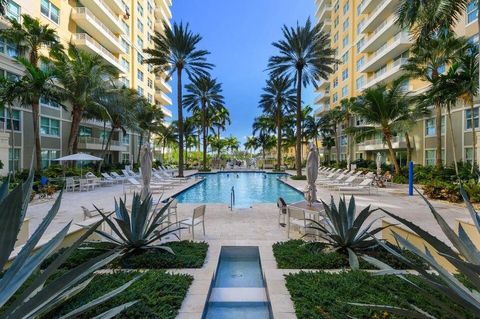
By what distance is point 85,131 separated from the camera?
34344 mm

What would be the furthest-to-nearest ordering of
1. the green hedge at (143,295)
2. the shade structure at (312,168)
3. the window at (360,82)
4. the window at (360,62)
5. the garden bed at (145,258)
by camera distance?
the window at (360,82)
the window at (360,62)
the shade structure at (312,168)
the garden bed at (145,258)
the green hedge at (143,295)

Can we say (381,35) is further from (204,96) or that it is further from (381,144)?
(204,96)

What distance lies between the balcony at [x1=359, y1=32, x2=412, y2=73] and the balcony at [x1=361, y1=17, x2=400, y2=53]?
1304 millimetres

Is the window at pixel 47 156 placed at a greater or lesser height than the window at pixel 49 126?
lesser

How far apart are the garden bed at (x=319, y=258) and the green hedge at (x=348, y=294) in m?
0.49

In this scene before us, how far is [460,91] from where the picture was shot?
16.4 metres

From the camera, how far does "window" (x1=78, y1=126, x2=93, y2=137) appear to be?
33.2m

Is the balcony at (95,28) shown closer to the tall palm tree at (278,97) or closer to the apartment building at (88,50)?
the apartment building at (88,50)

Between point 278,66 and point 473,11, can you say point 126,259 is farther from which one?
point 473,11

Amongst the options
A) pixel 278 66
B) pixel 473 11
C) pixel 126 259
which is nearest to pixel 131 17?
pixel 278 66

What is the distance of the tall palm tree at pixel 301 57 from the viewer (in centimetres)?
2584

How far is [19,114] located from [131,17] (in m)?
28.4

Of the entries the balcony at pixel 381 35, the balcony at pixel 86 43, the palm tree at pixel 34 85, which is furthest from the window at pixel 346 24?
the palm tree at pixel 34 85

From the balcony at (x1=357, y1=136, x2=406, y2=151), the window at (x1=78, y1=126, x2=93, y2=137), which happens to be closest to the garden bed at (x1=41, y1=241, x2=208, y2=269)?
the window at (x1=78, y1=126, x2=93, y2=137)
